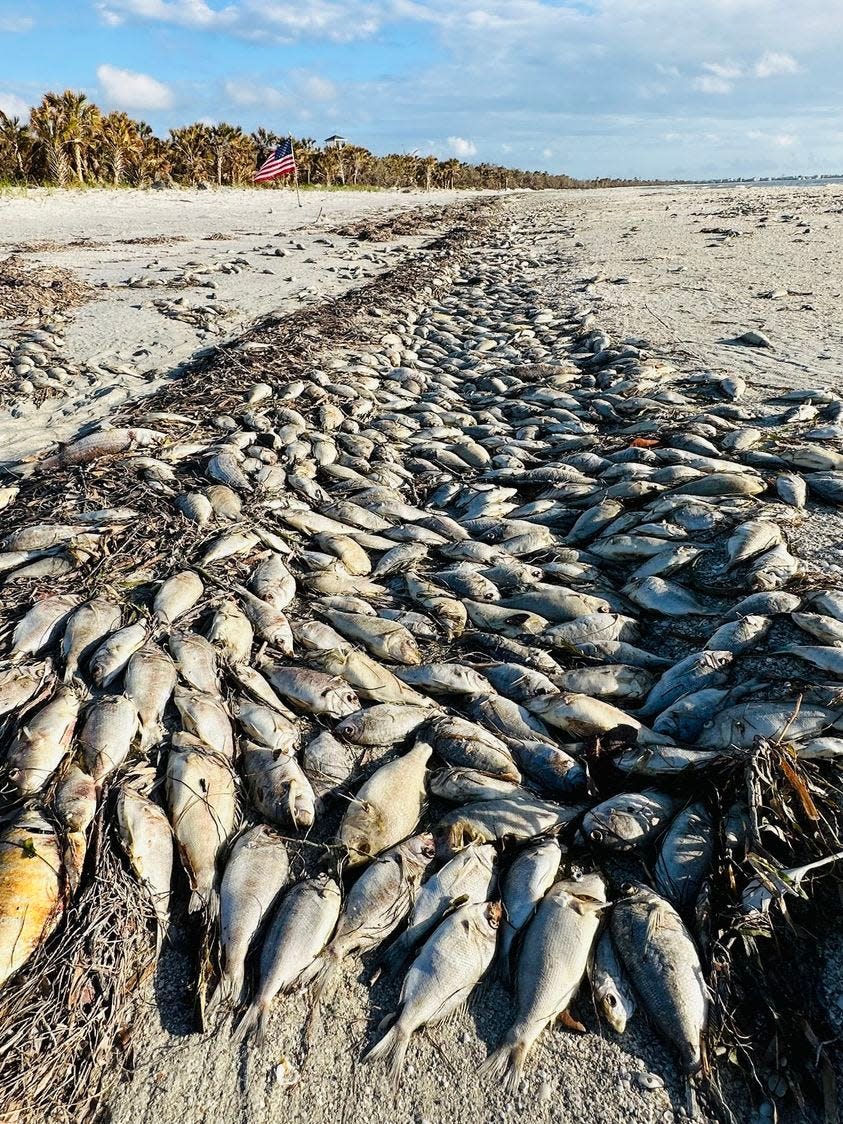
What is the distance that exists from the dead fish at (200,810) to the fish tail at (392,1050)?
0.68m

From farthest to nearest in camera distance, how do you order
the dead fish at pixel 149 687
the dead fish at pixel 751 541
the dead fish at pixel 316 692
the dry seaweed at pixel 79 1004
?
1. the dead fish at pixel 751 541
2. the dead fish at pixel 316 692
3. the dead fish at pixel 149 687
4. the dry seaweed at pixel 79 1004

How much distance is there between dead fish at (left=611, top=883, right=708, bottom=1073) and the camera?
2.03 m

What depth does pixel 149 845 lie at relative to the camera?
2488 mm

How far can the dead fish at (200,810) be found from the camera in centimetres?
244

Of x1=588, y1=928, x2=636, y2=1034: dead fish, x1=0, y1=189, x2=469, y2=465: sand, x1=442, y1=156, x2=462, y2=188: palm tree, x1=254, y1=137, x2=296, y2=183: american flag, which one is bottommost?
x1=588, y1=928, x2=636, y2=1034: dead fish

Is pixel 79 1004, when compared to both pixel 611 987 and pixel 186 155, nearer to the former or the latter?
pixel 611 987

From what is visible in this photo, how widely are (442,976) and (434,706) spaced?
1.26 metres

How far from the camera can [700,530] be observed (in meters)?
4.46

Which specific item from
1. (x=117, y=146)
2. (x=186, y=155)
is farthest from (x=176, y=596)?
(x=186, y=155)

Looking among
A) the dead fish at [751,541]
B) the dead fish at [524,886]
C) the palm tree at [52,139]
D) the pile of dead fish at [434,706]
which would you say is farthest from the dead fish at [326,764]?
the palm tree at [52,139]

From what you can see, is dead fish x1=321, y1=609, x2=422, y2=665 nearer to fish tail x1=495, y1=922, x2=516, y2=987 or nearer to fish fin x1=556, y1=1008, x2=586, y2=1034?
fish tail x1=495, y1=922, x2=516, y2=987

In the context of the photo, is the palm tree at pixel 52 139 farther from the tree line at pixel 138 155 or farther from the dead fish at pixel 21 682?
the dead fish at pixel 21 682

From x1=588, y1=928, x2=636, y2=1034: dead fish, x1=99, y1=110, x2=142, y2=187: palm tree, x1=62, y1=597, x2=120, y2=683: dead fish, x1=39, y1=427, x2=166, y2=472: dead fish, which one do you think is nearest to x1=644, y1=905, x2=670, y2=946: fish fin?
x1=588, y1=928, x2=636, y2=1034: dead fish

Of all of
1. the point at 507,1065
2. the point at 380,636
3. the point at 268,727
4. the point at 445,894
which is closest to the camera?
the point at 507,1065
